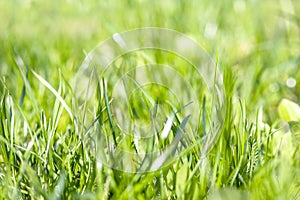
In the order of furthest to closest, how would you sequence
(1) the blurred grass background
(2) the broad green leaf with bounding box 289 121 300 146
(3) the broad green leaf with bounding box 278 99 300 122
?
(1) the blurred grass background, (3) the broad green leaf with bounding box 278 99 300 122, (2) the broad green leaf with bounding box 289 121 300 146

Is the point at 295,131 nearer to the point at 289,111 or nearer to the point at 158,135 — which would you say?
the point at 289,111

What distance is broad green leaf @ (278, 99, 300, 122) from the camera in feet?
7.06

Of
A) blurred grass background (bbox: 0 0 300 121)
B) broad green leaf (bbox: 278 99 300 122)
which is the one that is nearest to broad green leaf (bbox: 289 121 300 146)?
broad green leaf (bbox: 278 99 300 122)

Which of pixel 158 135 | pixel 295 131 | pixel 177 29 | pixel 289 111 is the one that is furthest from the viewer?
pixel 177 29

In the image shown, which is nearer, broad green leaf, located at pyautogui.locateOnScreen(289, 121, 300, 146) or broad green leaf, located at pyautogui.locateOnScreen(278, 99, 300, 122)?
broad green leaf, located at pyautogui.locateOnScreen(289, 121, 300, 146)

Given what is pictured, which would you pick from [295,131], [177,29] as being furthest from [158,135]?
[177,29]

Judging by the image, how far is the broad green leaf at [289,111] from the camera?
215 cm

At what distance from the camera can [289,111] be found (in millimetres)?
Answer: 2174

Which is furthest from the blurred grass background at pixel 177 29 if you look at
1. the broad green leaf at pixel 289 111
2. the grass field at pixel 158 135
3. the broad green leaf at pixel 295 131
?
the broad green leaf at pixel 295 131

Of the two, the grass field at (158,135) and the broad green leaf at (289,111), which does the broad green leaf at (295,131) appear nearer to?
the grass field at (158,135)

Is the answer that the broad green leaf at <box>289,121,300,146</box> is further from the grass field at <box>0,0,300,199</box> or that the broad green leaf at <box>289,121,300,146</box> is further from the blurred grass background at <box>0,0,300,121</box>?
the blurred grass background at <box>0,0,300,121</box>

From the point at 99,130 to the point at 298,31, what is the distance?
2.15 m

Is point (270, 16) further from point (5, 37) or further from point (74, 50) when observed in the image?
point (5, 37)

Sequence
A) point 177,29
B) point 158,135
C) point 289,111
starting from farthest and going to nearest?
point 177,29 → point 289,111 → point 158,135
